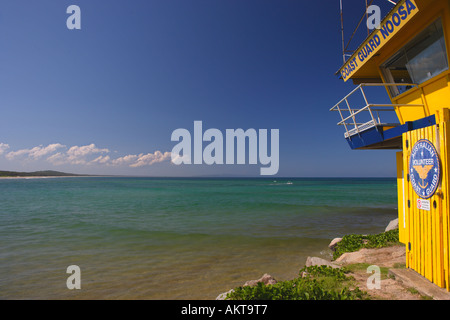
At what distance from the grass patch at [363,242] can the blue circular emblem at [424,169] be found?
498 centimetres

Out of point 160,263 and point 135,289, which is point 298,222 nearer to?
point 160,263

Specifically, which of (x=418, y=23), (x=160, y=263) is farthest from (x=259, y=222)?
(x=418, y=23)

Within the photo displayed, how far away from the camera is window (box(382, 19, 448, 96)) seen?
6.16 meters

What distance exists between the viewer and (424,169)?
531 cm

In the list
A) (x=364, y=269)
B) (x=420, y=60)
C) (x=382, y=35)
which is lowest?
(x=364, y=269)

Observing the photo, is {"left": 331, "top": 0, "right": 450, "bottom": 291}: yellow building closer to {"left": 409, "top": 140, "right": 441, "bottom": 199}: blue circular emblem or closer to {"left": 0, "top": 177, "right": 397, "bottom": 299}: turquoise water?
{"left": 409, "top": 140, "right": 441, "bottom": 199}: blue circular emblem

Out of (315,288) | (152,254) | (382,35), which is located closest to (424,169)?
(315,288)

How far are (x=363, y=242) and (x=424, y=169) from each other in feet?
20.4

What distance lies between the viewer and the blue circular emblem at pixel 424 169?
16.4 ft

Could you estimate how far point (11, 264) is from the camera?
931 centimetres

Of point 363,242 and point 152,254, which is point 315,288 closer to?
point 363,242

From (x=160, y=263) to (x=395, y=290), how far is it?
7.71 m

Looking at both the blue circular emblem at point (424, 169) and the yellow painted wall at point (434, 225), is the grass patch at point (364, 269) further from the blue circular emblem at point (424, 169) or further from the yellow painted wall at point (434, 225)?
the blue circular emblem at point (424, 169)
